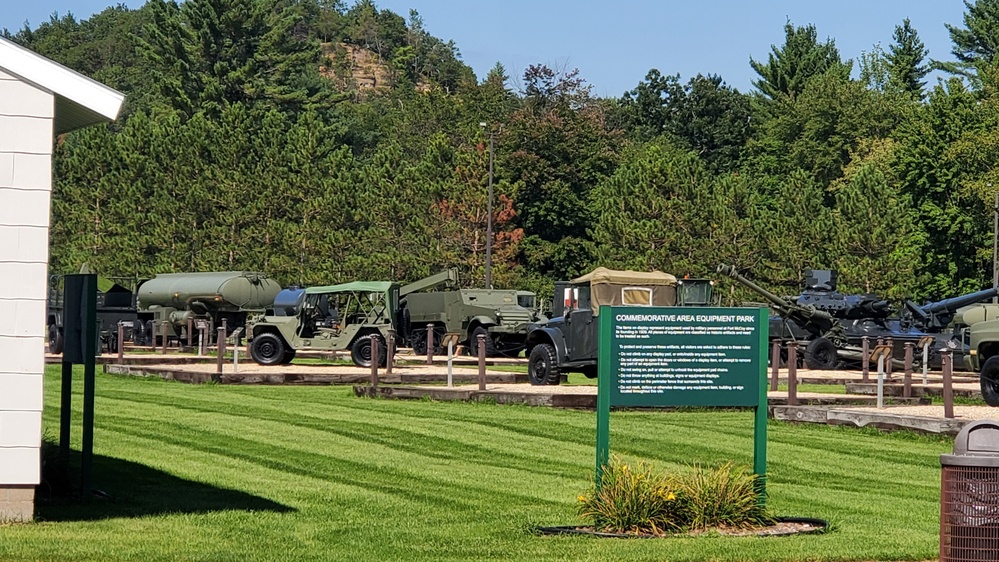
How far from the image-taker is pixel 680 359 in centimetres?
1159

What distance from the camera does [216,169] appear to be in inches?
2635

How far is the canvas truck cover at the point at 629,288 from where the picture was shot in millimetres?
31969

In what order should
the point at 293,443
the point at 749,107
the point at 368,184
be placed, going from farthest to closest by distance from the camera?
the point at 749,107, the point at 368,184, the point at 293,443

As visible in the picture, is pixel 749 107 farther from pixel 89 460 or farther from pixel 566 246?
pixel 89 460

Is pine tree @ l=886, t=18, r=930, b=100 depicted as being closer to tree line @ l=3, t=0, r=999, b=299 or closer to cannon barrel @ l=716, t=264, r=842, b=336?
tree line @ l=3, t=0, r=999, b=299

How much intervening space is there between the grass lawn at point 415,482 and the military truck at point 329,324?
36.0 ft

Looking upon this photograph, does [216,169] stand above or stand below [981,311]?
above

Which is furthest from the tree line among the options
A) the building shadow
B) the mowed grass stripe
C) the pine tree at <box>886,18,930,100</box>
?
the building shadow

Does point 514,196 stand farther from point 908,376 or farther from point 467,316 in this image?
point 908,376

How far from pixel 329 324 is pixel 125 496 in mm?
23000

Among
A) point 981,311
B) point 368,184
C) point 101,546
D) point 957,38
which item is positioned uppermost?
point 957,38

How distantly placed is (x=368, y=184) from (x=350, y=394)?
135 feet

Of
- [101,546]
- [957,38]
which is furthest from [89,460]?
[957,38]

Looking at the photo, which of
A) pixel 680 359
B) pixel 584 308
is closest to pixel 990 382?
pixel 584 308
